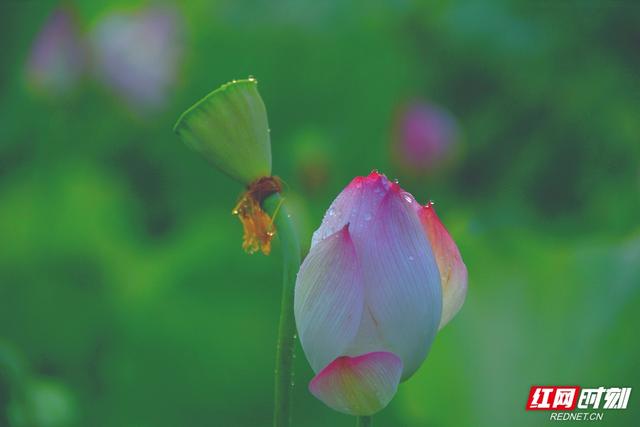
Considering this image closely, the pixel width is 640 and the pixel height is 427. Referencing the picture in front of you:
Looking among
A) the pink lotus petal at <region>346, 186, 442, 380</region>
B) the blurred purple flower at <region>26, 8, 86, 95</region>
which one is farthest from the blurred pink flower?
the blurred purple flower at <region>26, 8, 86, 95</region>

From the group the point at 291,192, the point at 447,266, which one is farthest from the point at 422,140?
the point at 447,266

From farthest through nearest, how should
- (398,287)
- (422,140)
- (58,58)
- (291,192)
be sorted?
(422,140) < (58,58) < (291,192) < (398,287)

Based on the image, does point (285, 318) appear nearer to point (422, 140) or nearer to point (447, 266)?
point (447, 266)

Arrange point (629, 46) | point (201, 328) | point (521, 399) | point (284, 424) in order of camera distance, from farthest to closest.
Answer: point (629, 46) < point (201, 328) < point (521, 399) < point (284, 424)

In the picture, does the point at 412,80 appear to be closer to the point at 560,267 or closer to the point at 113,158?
the point at 113,158

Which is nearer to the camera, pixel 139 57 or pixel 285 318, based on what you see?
pixel 285 318

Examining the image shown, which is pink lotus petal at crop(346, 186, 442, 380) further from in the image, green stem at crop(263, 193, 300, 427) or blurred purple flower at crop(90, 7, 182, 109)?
blurred purple flower at crop(90, 7, 182, 109)

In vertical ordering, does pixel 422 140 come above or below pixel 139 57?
below

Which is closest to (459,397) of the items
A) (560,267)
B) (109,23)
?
(560,267)
